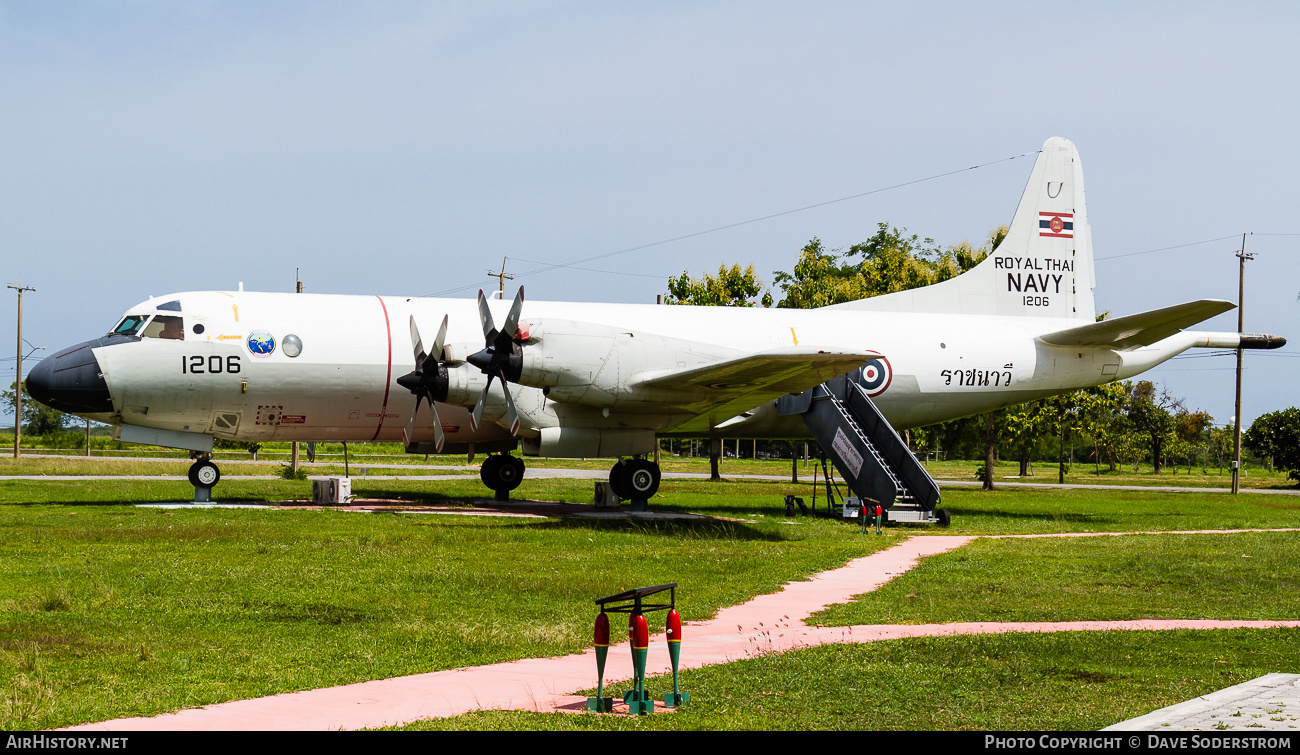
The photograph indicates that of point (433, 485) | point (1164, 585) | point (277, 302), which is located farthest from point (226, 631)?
point (433, 485)

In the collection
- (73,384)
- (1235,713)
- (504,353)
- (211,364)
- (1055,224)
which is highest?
(1055,224)

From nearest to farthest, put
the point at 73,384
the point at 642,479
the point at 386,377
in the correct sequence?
the point at 73,384 < the point at 386,377 < the point at 642,479

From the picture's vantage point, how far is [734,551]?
62.0 ft

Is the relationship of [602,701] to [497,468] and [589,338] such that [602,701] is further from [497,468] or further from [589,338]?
[497,468]

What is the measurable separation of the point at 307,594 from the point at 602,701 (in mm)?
6628

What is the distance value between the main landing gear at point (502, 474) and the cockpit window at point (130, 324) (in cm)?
930

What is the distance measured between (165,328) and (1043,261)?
23100 mm

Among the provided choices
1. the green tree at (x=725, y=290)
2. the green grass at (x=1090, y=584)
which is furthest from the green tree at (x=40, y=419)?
the green grass at (x=1090, y=584)

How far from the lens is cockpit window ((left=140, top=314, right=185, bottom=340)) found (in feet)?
79.2

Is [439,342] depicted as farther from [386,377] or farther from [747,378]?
[747,378]

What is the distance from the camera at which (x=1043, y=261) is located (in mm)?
31031

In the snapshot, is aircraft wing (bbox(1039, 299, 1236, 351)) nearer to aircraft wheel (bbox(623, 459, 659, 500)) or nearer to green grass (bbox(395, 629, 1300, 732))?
aircraft wheel (bbox(623, 459, 659, 500))

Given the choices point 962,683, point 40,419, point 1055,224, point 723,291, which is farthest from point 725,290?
point 40,419

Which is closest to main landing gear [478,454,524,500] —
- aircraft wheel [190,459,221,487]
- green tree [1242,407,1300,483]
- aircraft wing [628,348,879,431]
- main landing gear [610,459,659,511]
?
main landing gear [610,459,659,511]
